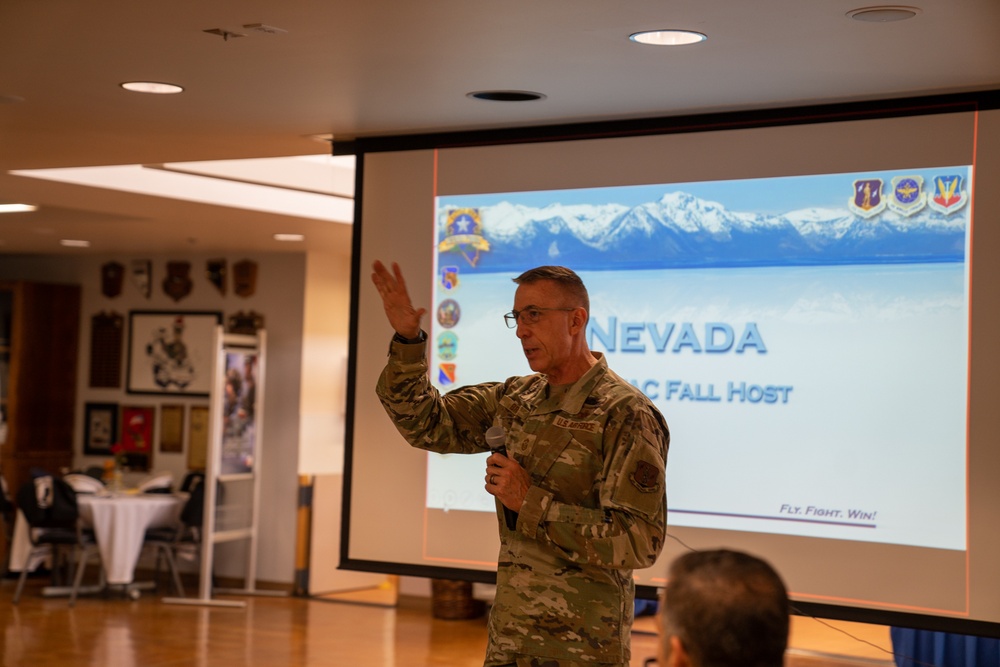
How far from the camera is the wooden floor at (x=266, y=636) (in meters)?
7.77

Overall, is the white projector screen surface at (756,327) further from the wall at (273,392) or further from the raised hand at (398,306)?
the wall at (273,392)

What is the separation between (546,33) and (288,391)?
23.2 feet

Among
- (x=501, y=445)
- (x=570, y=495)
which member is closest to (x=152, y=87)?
(x=501, y=445)

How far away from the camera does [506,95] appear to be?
4812mm

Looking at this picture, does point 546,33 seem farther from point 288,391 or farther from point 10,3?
point 288,391

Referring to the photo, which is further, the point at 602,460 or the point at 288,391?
the point at 288,391

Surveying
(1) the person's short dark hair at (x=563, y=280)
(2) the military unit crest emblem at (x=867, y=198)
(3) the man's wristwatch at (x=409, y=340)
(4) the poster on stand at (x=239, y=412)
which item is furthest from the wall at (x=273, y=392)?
(1) the person's short dark hair at (x=563, y=280)

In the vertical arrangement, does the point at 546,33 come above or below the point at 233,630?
above

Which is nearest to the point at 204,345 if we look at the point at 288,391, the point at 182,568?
the point at 288,391

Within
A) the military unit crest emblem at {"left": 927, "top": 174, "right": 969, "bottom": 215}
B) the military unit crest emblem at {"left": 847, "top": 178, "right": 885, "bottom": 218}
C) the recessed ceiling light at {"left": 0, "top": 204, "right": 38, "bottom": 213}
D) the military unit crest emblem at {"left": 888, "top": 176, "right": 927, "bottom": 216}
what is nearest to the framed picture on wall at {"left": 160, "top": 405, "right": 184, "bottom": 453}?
the recessed ceiling light at {"left": 0, "top": 204, "right": 38, "bottom": 213}

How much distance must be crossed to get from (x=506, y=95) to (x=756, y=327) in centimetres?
129

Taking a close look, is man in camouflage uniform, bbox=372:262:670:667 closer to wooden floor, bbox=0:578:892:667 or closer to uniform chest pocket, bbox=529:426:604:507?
uniform chest pocket, bbox=529:426:604:507

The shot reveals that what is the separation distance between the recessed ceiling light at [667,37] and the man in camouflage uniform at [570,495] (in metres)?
1.05

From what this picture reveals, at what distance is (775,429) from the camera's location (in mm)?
4871
